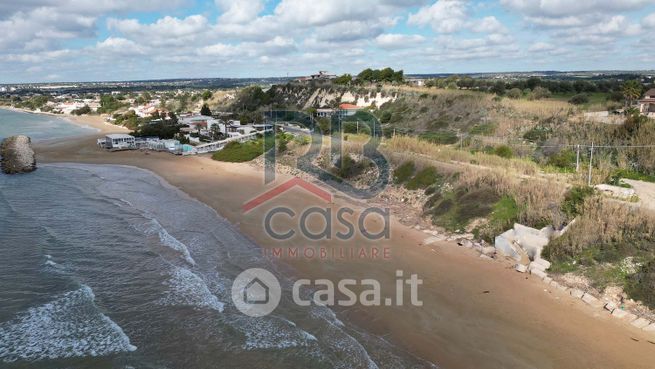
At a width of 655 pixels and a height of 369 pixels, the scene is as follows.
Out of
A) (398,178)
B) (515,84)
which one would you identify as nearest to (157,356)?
(398,178)

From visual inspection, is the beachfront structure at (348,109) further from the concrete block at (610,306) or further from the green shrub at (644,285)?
the concrete block at (610,306)

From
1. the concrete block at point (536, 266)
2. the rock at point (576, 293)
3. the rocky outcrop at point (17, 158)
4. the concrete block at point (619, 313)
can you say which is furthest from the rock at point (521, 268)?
the rocky outcrop at point (17, 158)

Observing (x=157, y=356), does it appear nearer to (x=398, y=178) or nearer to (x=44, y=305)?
(x=44, y=305)

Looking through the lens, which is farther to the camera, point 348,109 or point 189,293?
point 348,109

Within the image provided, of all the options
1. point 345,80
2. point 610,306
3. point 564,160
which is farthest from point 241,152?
point 345,80

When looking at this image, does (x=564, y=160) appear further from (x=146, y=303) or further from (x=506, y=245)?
(x=146, y=303)

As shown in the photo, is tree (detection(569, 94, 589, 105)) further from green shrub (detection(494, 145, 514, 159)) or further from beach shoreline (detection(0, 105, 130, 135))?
beach shoreline (detection(0, 105, 130, 135))

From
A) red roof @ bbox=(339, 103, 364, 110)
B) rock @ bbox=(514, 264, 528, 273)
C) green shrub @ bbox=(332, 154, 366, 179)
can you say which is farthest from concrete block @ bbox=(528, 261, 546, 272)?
red roof @ bbox=(339, 103, 364, 110)
